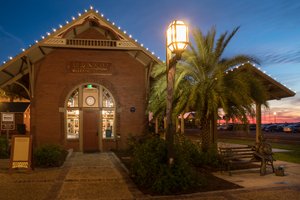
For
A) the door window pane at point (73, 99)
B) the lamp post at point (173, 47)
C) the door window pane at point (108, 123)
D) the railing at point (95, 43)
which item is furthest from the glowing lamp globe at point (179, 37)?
the door window pane at point (73, 99)

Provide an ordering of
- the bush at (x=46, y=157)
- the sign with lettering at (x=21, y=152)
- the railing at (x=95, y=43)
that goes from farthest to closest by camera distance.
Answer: the railing at (x=95, y=43)
the bush at (x=46, y=157)
the sign with lettering at (x=21, y=152)

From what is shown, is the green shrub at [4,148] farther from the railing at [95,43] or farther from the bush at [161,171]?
the bush at [161,171]

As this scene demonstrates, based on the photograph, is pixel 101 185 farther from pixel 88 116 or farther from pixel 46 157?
pixel 88 116

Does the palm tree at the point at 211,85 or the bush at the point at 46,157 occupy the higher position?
the palm tree at the point at 211,85

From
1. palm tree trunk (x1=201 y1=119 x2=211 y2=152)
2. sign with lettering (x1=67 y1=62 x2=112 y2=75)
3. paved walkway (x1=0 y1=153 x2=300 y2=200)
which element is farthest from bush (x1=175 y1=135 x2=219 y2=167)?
sign with lettering (x1=67 y1=62 x2=112 y2=75)

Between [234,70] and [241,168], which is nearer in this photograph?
[241,168]

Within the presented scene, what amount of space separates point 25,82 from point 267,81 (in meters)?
13.6

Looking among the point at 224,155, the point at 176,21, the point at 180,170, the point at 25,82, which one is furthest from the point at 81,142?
the point at 176,21

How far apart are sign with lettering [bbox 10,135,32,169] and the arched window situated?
628 centimetres

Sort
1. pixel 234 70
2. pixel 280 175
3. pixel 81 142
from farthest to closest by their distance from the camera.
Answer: pixel 81 142 < pixel 234 70 < pixel 280 175

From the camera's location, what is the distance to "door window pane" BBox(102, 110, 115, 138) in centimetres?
1858

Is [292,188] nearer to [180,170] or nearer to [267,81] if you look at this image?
[180,170]

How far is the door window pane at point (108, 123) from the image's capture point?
1858cm

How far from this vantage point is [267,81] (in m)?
14.9
